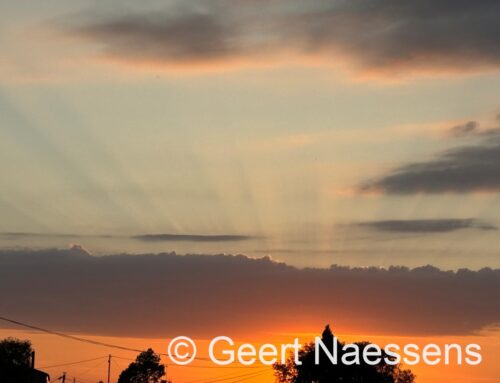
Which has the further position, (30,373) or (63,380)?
(63,380)

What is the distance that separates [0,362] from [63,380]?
1813 inches

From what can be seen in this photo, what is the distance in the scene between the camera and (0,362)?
140875 millimetres

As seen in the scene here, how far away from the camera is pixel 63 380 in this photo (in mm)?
185750

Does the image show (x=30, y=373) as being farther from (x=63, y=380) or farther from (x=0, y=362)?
(x=63, y=380)

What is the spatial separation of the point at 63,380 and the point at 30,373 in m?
44.9

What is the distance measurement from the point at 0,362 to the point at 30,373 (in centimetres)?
421

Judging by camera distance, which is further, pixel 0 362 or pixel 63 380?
pixel 63 380

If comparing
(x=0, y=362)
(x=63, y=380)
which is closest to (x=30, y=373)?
(x=0, y=362)
